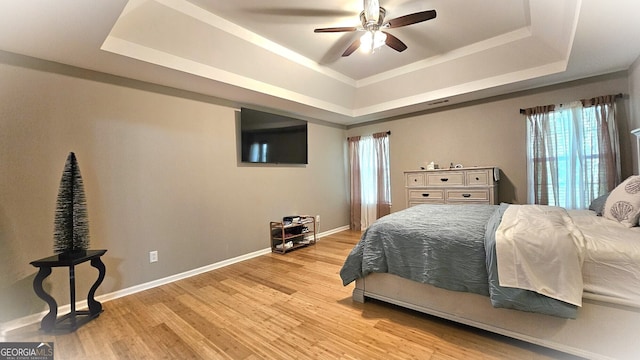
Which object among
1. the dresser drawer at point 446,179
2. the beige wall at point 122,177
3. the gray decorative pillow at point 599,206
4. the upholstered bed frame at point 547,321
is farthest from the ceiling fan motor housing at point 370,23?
the gray decorative pillow at point 599,206

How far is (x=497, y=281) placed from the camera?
61.8 inches

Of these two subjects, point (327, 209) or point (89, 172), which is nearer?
point (89, 172)

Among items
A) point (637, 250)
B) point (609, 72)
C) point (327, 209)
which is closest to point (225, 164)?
point (327, 209)

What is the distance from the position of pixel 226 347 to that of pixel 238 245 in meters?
1.97

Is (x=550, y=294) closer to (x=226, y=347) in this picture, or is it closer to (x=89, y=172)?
(x=226, y=347)

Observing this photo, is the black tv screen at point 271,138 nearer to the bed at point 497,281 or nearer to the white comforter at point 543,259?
the bed at point 497,281

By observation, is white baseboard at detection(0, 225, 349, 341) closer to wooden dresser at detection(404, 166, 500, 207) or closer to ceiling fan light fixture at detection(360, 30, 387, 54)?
wooden dresser at detection(404, 166, 500, 207)

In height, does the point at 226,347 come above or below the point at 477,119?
below

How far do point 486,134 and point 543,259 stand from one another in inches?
122

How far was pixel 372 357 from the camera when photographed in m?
1.58

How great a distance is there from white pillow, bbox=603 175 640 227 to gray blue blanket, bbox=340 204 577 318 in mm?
788

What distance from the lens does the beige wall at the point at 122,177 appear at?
2.11 m

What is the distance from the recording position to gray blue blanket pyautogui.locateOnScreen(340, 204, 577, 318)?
1543 millimetres

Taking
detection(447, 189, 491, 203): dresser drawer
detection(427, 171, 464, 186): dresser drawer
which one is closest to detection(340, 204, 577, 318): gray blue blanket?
detection(447, 189, 491, 203): dresser drawer
